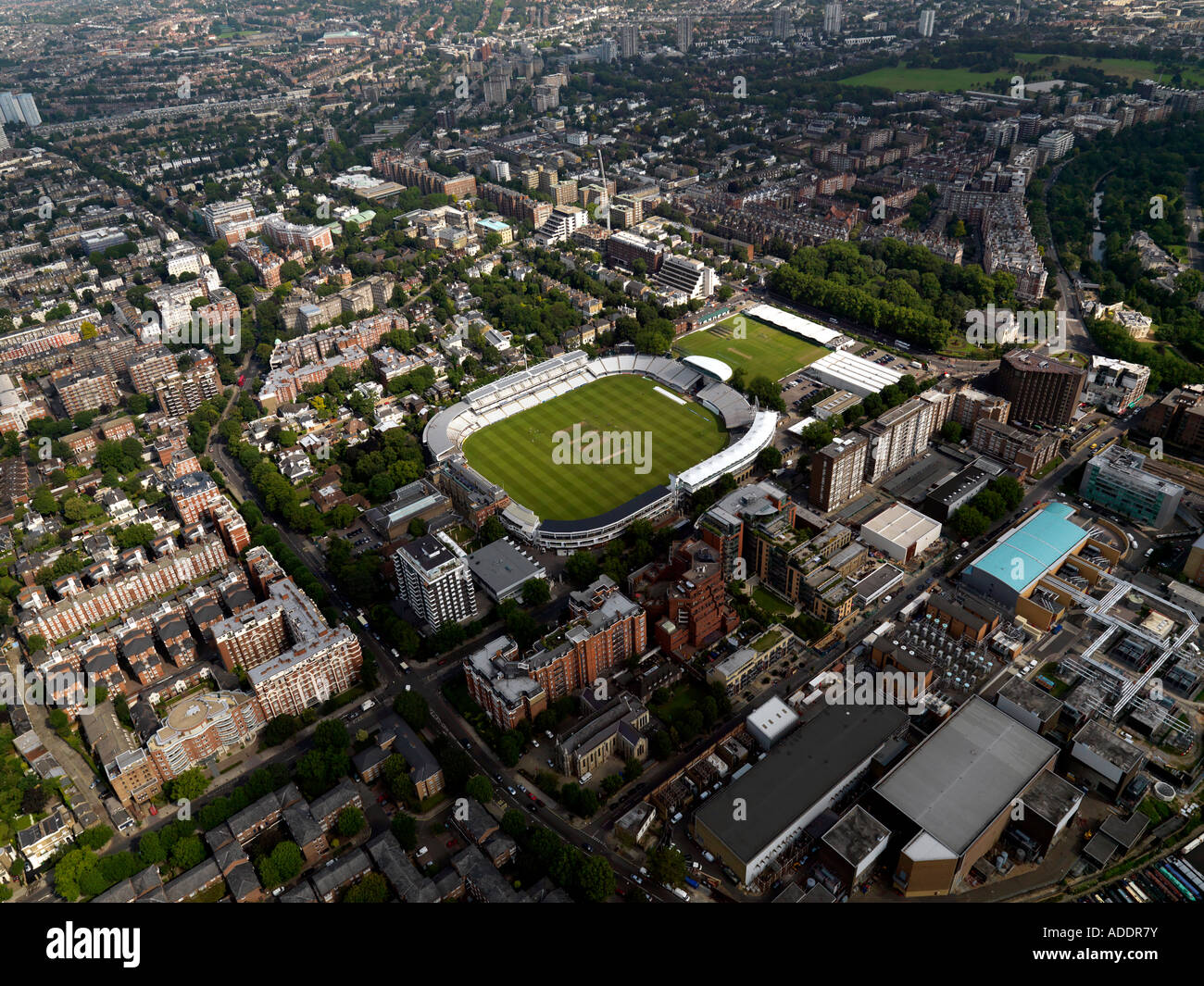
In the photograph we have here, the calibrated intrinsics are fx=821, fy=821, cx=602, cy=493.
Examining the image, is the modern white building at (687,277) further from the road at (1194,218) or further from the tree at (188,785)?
the tree at (188,785)

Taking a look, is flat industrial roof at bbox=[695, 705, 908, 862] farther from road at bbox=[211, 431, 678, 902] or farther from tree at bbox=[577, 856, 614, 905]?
tree at bbox=[577, 856, 614, 905]

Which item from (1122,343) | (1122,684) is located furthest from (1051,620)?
(1122,343)

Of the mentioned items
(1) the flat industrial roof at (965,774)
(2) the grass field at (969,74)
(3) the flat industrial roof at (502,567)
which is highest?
(2) the grass field at (969,74)

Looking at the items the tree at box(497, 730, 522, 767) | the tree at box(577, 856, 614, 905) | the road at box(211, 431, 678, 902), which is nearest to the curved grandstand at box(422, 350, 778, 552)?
the road at box(211, 431, 678, 902)

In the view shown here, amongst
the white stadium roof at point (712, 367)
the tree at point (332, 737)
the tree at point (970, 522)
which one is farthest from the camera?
the white stadium roof at point (712, 367)

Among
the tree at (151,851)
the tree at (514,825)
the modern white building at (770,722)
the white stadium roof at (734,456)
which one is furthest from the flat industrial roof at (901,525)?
the tree at (151,851)

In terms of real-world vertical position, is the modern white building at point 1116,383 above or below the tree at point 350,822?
above

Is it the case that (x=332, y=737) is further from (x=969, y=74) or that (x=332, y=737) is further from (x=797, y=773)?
(x=969, y=74)
